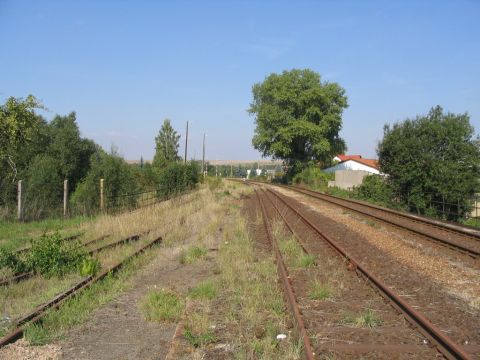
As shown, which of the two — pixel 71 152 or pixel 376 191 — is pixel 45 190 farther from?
pixel 71 152

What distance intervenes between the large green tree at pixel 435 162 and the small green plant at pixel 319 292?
68.0 feet

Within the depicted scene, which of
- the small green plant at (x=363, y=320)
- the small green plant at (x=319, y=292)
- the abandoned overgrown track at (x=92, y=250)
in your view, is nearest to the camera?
the small green plant at (x=363, y=320)

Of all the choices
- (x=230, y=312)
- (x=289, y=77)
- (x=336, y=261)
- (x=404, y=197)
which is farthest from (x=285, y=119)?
(x=230, y=312)

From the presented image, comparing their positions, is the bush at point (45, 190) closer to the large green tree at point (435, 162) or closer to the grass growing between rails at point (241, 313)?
the grass growing between rails at point (241, 313)

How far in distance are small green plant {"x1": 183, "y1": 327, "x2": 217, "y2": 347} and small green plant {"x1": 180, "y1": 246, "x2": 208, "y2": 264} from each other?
5081mm

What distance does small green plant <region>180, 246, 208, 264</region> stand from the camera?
10938mm

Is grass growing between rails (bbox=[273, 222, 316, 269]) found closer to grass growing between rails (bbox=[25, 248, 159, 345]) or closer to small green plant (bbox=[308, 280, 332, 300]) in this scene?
small green plant (bbox=[308, 280, 332, 300])

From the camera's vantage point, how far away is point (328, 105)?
2729 inches

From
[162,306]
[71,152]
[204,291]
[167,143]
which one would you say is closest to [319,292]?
[204,291]

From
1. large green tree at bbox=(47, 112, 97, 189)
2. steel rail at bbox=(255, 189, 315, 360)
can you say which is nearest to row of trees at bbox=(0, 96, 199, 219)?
steel rail at bbox=(255, 189, 315, 360)

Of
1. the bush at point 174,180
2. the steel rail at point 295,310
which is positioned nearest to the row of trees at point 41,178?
the bush at point 174,180

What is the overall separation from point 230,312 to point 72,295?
2.61m

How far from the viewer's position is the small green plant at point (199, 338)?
5.55 m

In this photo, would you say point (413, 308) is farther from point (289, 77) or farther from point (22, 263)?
point (289, 77)
